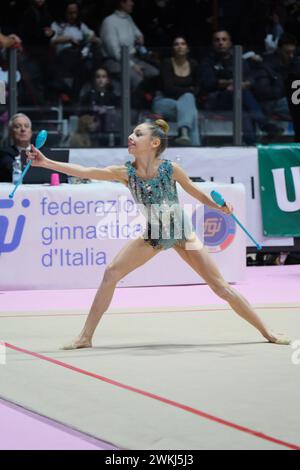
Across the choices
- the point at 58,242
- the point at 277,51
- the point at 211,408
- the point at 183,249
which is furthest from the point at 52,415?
the point at 277,51

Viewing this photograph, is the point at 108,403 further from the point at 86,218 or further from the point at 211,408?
the point at 86,218

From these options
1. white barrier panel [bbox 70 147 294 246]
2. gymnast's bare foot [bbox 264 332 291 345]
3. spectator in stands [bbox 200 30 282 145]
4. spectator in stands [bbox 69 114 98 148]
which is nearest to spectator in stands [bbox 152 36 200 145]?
spectator in stands [bbox 200 30 282 145]

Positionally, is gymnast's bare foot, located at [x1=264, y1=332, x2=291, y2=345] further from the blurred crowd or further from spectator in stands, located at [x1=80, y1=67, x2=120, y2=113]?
spectator in stands, located at [x1=80, y1=67, x2=120, y2=113]

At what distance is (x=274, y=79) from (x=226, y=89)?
632 millimetres

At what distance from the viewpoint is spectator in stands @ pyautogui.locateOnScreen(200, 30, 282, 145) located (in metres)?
12.6

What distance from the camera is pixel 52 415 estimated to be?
5223 millimetres

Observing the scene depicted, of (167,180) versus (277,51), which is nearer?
(167,180)

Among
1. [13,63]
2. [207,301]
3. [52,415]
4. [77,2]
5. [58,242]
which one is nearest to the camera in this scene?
[52,415]

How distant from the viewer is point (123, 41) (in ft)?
44.3

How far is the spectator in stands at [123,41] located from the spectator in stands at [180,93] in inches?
7.8

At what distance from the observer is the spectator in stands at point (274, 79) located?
1284 cm

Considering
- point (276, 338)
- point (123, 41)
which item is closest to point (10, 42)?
point (123, 41)

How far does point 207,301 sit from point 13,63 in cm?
419

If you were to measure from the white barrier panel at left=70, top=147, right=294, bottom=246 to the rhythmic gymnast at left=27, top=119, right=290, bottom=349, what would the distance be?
4876 millimetres
